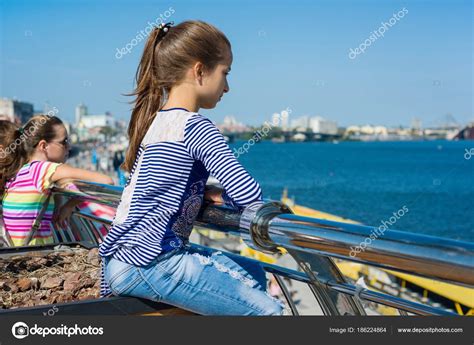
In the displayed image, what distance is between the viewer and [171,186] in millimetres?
2049

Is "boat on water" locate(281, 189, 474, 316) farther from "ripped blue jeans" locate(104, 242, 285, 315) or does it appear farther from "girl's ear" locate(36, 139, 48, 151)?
"ripped blue jeans" locate(104, 242, 285, 315)

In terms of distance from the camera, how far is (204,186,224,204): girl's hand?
2.22 meters

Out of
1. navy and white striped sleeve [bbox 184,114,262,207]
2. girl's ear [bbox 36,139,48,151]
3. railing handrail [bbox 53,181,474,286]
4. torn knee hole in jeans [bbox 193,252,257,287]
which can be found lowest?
torn knee hole in jeans [bbox 193,252,257,287]

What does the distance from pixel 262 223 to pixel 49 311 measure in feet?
2.21

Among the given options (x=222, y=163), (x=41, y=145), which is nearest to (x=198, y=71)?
(x=222, y=163)

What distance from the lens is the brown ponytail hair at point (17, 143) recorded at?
3656 mm

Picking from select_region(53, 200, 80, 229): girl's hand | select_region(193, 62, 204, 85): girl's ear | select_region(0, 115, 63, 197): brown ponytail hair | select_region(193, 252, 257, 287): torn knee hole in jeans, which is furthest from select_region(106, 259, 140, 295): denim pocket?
select_region(0, 115, 63, 197): brown ponytail hair

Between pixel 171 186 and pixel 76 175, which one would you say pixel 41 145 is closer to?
pixel 76 175

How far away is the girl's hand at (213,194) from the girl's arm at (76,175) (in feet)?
4.53

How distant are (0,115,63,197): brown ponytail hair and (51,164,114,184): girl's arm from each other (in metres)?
0.26

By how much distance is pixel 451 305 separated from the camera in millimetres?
12492

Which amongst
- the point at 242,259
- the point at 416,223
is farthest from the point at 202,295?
the point at 416,223

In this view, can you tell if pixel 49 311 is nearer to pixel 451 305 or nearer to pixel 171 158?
pixel 171 158

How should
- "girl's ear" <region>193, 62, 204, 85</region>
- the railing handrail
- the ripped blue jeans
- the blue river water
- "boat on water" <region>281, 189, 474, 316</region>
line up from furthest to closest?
the blue river water
"boat on water" <region>281, 189, 474, 316</region>
"girl's ear" <region>193, 62, 204, 85</region>
the ripped blue jeans
the railing handrail
